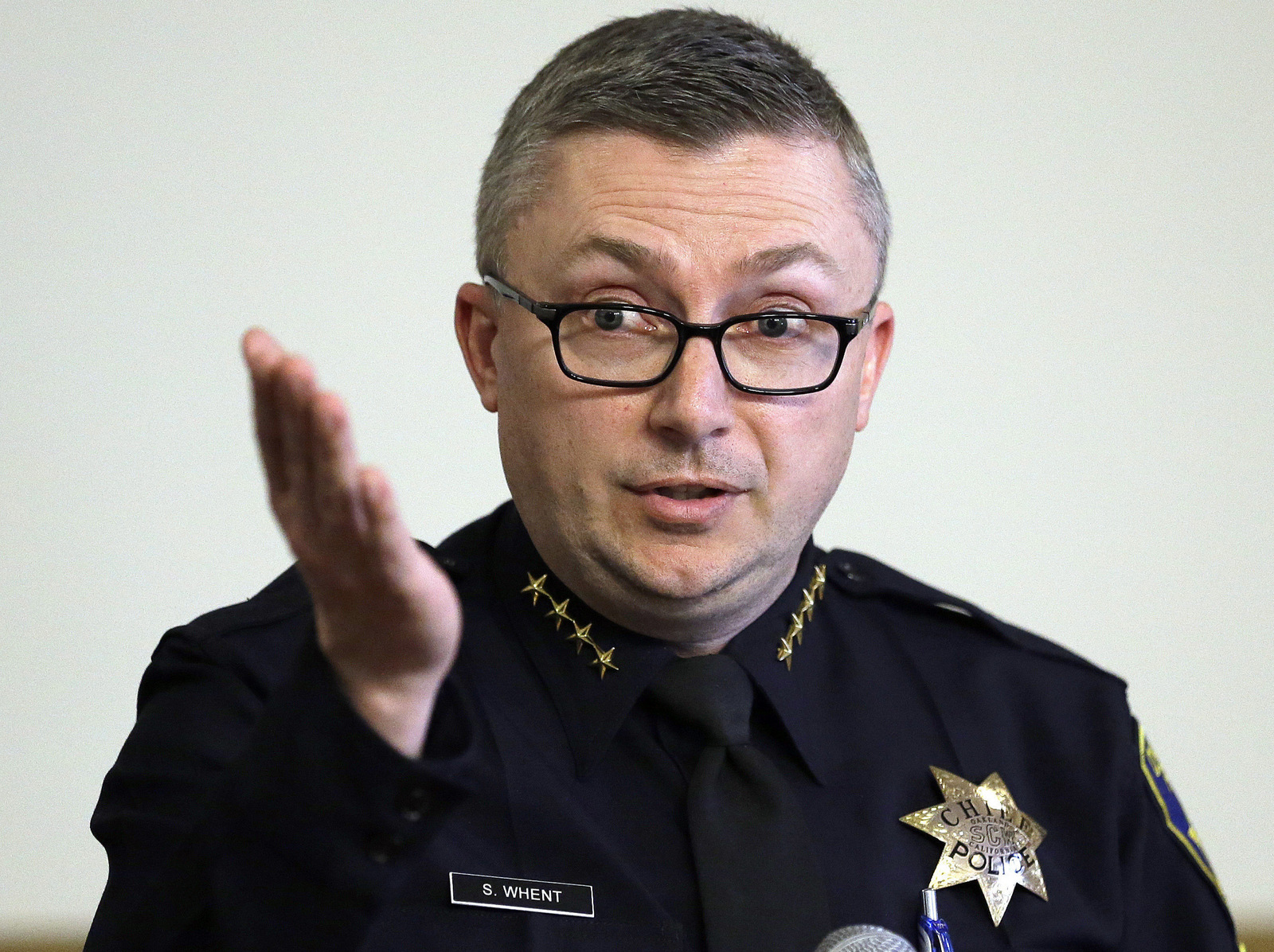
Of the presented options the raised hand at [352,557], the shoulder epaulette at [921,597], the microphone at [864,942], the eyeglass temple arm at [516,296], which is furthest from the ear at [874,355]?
the raised hand at [352,557]

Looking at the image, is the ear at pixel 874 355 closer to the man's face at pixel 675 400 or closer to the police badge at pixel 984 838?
the man's face at pixel 675 400

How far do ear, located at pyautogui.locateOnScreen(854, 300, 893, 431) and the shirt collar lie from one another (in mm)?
195

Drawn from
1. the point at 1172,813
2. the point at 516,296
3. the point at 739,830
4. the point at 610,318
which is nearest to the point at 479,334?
the point at 516,296

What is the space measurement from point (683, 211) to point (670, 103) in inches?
4.8

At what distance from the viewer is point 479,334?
166 centimetres

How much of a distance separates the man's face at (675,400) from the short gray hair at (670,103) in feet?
0.07

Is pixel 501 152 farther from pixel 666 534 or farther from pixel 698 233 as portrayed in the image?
pixel 666 534

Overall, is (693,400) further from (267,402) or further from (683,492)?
(267,402)

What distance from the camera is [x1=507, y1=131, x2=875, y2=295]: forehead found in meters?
1.47

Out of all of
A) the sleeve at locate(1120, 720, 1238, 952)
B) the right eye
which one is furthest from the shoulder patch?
the right eye

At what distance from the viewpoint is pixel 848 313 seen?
1.58 m

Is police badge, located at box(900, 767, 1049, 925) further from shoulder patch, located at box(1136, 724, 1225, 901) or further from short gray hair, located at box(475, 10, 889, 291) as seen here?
short gray hair, located at box(475, 10, 889, 291)

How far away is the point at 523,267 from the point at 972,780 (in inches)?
30.1

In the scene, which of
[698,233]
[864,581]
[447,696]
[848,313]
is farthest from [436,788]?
[864,581]
